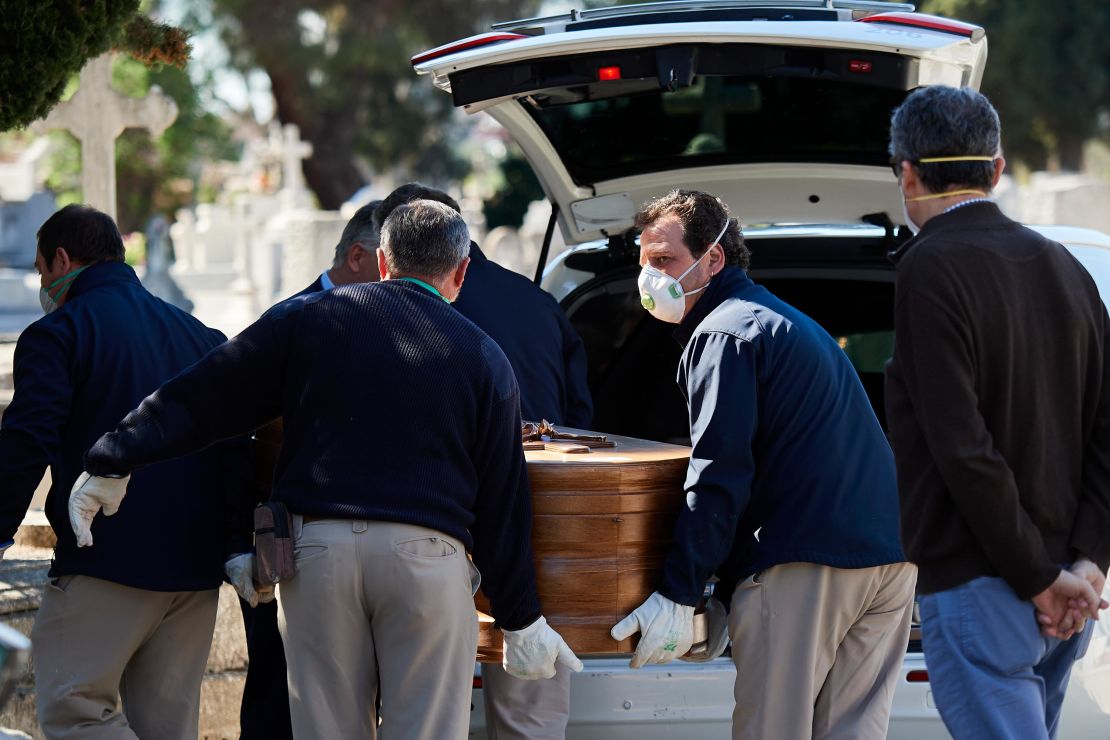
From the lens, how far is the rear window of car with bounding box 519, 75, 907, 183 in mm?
4926

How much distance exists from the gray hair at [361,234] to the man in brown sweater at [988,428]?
1.92 metres

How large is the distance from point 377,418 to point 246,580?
67cm

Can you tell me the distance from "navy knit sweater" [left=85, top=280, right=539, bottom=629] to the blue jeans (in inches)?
36.7

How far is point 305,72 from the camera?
107ft

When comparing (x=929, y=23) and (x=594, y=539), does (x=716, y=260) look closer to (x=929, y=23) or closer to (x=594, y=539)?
(x=594, y=539)

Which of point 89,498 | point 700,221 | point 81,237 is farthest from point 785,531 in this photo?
point 81,237

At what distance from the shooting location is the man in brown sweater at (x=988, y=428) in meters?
2.71

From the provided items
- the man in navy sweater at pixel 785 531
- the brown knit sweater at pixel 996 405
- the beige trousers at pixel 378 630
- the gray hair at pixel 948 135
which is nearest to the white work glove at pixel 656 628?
the man in navy sweater at pixel 785 531

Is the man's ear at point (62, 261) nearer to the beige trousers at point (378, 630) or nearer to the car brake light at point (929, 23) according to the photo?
the beige trousers at point (378, 630)

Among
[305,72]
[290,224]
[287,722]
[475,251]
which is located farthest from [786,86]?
[305,72]

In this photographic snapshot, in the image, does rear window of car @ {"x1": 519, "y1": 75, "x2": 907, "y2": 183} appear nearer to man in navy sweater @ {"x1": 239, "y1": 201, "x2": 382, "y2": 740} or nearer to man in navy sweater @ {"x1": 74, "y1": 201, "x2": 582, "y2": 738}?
man in navy sweater @ {"x1": 239, "y1": 201, "x2": 382, "y2": 740}

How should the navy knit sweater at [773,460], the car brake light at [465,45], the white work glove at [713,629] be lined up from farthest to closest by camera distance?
1. the car brake light at [465,45]
2. the white work glove at [713,629]
3. the navy knit sweater at [773,460]

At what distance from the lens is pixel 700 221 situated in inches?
140

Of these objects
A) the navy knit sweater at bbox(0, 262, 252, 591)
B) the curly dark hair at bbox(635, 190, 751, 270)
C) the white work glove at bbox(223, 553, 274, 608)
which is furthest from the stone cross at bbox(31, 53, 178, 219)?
the curly dark hair at bbox(635, 190, 751, 270)
